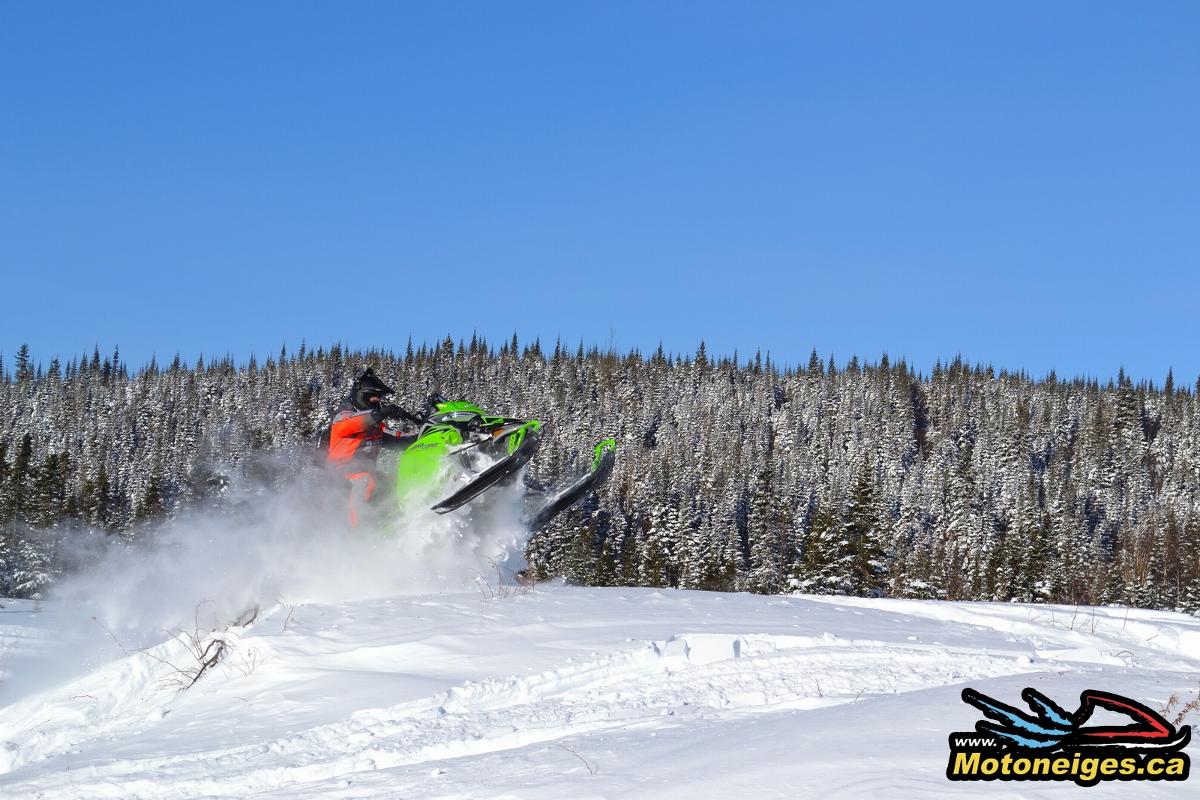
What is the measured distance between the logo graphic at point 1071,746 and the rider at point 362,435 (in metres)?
8.81

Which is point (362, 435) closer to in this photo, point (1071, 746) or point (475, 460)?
point (475, 460)

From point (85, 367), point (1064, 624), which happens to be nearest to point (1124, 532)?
point (1064, 624)

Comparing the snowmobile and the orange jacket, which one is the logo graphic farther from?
the orange jacket

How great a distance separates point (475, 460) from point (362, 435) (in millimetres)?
1409

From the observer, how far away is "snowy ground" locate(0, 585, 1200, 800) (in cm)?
472

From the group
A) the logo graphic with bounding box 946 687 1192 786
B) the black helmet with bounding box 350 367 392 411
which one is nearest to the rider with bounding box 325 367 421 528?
the black helmet with bounding box 350 367 392 411

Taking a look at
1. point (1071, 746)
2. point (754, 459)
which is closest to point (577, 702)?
point (1071, 746)

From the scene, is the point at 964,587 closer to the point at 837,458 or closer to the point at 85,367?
the point at 837,458

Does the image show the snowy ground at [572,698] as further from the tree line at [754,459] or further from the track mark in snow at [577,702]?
A: the tree line at [754,459]

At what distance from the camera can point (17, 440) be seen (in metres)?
152

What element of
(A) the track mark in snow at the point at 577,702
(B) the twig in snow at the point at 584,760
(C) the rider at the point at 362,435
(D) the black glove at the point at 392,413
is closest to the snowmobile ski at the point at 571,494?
(C) the rider at the point at 362,435

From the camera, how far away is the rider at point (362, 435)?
1230 cm

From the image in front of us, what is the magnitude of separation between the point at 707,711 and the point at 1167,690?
255cm

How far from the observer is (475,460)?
1235cm
